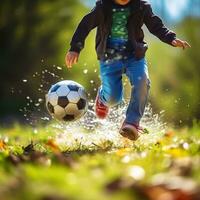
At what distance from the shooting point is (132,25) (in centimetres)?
702

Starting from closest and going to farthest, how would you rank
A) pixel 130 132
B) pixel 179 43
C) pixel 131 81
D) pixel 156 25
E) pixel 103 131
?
1. pixel 130 132
2. pixel 179 43
3. pixel 131 81
4. pixel 156 25
5. pixel 103 131

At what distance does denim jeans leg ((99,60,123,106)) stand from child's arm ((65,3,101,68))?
1.06 feet

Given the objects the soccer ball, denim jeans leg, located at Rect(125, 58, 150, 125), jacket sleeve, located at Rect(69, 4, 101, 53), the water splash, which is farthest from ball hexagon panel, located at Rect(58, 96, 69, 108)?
denim jeans leg, located at Rect(125, 58, 150, 125)

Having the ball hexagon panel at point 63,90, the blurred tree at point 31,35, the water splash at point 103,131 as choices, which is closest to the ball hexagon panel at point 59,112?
the ball hexagon panel at point 63,90

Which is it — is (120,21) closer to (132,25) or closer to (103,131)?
(132,25)

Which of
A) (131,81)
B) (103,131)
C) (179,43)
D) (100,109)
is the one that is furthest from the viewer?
(100,109)

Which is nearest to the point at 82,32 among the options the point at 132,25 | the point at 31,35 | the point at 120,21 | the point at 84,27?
the point at 84,27

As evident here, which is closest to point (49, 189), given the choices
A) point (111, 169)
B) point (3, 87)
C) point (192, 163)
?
point (111, 169)

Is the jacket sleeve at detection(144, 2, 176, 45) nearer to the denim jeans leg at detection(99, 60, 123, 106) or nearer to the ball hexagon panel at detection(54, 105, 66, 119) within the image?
the denim jeans leg at detection(99, 60, 123, 106)

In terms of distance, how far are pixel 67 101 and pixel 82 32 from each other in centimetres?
68

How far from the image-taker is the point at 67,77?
2519 centimetres

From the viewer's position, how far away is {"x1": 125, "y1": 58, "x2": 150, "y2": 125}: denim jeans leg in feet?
22.8

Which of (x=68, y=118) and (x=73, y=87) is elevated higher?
(x=73, y=87)

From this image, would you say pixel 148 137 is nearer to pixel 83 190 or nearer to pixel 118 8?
pixel 118 8
